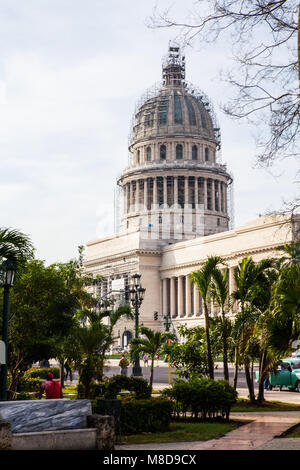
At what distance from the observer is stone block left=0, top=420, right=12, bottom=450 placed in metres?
10.3

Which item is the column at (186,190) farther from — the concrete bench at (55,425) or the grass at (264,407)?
the concrete bench at (55,425)

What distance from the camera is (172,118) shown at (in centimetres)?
11544

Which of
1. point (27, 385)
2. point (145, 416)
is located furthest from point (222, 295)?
point (27, 385)

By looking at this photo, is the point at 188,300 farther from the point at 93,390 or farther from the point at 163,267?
the point at 93,390

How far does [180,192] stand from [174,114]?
1387 centimetres

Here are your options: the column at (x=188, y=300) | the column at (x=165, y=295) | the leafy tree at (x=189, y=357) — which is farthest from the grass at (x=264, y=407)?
the column at (x=165, y=295)

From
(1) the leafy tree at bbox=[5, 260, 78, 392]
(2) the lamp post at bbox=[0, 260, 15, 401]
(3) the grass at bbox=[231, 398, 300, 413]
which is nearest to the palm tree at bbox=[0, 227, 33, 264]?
(2) the lamp post at bbox=[0, 260, 15, 401]

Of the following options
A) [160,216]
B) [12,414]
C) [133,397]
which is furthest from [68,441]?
[160,216]

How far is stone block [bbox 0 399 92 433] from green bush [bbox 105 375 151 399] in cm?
585

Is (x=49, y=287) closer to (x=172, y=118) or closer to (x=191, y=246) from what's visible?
(x=191, y=246)

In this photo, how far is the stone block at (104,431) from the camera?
11.5m

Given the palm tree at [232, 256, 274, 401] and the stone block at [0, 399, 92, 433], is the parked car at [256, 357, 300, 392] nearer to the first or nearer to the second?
the palm tree at [232, 256, 274, 401]

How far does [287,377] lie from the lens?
30172 millimetres
